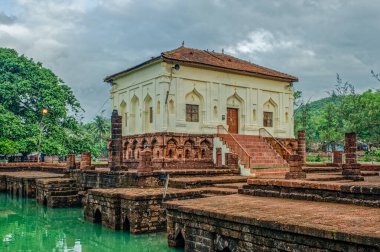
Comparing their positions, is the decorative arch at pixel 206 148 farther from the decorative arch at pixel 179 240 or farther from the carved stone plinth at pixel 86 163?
the decorative arch at pixel 179 240

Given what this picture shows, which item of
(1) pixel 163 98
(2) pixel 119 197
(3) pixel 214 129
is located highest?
(1) pixel 163 98

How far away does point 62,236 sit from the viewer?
472 inches

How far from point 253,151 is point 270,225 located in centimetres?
1520

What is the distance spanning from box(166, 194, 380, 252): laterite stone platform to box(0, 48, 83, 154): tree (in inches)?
981

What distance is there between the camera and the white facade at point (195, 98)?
2134cm

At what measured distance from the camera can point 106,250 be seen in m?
10.0

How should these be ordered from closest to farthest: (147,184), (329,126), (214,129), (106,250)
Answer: (106,250)
(147,184)
(214,129)
(329,126)

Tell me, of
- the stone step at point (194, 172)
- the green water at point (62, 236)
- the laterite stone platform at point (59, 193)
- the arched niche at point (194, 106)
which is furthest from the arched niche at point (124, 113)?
the green water at point (62, 236)

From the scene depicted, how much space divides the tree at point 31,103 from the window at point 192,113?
48.5ft

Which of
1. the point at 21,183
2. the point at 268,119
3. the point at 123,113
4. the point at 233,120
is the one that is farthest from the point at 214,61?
the point at 21,183

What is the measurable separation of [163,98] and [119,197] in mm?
9956

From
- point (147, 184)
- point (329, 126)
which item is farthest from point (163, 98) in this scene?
point (329, 126)

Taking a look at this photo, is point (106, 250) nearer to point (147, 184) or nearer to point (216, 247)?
point (216, 247)

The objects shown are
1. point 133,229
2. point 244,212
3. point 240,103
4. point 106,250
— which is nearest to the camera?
point 244,212
